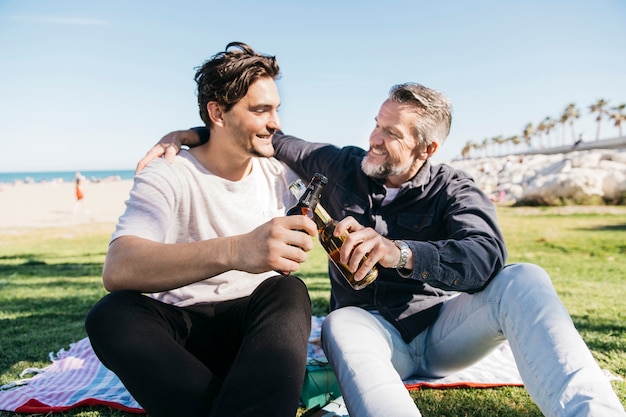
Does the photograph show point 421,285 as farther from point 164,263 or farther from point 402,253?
point 164,263

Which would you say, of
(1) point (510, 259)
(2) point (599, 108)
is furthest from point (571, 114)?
(1) point (510, 259)

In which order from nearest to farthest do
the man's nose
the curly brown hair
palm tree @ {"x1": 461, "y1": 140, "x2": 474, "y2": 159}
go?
1. the curly brown hair
2. the man's nose
3. palm tree @ {"x1": 461, "y1": 140, "x2": 474, "y2": 159}

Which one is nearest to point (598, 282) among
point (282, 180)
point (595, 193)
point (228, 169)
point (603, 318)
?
point (603, 318)

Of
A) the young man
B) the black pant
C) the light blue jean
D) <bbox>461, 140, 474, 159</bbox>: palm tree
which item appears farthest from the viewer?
<bbox>461, 140, 474, 159</bbox>: palm tree

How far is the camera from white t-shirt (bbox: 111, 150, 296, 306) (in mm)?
2688

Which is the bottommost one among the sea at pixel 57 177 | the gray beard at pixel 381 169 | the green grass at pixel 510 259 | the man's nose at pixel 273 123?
the sea at pixel 57 177

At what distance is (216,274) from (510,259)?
866 cm

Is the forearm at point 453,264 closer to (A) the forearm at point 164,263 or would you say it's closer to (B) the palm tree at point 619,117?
(A) the forearm at point 164,263

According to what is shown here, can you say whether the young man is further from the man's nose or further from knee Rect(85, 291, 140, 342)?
knee Rect(85, 291, 140, 342)

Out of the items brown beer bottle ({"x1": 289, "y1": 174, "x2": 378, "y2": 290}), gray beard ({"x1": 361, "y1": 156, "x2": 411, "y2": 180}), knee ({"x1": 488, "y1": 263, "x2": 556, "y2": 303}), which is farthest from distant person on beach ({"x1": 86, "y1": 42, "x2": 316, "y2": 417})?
knee ({"x1": 488, "y1": 263, "x2": 556, "y2": 303})

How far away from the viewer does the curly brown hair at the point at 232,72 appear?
3.05m

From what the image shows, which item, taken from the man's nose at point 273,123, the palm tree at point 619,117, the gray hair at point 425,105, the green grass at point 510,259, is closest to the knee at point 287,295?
the man's nose at point 273,123

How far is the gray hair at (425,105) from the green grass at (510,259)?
1726 millimetres

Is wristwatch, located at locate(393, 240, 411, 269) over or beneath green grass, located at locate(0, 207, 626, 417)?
over
